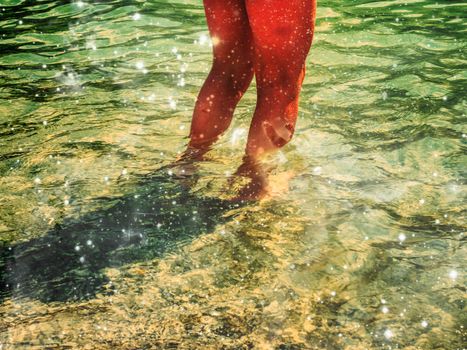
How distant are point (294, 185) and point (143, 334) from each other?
1.21 metres

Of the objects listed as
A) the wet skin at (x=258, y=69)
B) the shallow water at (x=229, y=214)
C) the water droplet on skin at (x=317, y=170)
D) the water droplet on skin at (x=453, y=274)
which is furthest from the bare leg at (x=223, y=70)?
the water droplet on skin at (x=453, y=274)

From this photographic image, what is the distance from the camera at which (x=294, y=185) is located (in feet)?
8.94

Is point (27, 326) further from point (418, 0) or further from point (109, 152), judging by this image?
point (418, 0)

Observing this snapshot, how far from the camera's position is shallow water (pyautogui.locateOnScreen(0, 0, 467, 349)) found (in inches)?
72.4

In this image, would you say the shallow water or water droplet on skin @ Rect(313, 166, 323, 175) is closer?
the shallow water

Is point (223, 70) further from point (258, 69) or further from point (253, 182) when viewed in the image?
point (253, 182)

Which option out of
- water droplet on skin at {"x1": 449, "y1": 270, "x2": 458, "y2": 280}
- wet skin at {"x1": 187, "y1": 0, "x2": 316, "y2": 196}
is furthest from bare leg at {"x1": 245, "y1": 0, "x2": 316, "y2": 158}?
water droplet on skin at {"x1": 449, "y1": 270, "x2": 458, "y2": 280}

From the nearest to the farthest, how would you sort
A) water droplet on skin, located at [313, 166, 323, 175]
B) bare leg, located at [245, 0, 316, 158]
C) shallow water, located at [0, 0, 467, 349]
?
1. shallow water, located at [0, 0, 467, 349]
2. bare leg, located at [245, 0, 316, 158]
3. water droplet on skin, located at [313, 166, 323, 175]

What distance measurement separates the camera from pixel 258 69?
2355 millimetres

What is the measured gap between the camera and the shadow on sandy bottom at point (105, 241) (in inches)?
79.9

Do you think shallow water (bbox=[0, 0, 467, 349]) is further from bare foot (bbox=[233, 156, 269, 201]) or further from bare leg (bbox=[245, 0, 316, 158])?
bare leg (bbox=[245, 0, 316, 158])

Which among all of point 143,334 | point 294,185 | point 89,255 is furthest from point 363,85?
point 143,334

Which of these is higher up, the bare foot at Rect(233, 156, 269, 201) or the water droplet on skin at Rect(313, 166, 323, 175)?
the bare foot at Rect(233, 156, 269, 201)

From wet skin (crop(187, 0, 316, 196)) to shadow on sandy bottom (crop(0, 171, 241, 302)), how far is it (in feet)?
0.99
